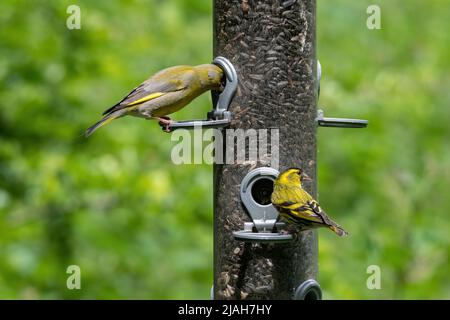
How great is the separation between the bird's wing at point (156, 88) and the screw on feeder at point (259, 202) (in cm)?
97

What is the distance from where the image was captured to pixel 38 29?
9.57 m

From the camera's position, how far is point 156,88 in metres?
6.62

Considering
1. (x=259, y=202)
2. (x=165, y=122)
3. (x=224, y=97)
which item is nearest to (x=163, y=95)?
(x=165, y=122)

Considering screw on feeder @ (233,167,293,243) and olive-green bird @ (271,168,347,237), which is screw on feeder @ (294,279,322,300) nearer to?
screw on feeder @ (233,167,293,243)

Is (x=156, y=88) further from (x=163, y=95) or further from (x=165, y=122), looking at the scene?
(x=165, y=122)

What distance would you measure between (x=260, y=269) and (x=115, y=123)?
185 inches

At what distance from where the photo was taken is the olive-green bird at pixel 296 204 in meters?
5.52

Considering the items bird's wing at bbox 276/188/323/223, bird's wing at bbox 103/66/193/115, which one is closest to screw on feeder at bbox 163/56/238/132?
bird's wing at bbox 103/66/193/115

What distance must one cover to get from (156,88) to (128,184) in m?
2.85

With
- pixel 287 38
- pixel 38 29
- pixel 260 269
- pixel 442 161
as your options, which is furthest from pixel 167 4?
pixel 260 269

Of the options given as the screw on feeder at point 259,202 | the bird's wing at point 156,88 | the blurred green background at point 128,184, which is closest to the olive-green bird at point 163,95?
the bird's wing at point 156,88

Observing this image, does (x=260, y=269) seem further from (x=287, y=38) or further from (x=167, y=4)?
(x=167, y=4)

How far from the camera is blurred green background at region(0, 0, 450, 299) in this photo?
904 cm
